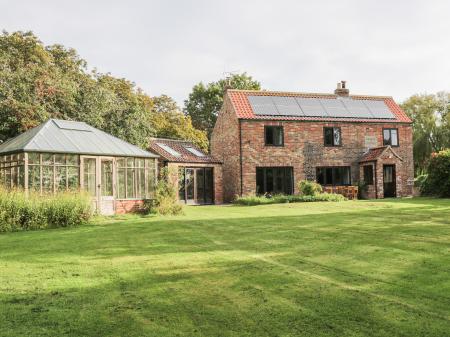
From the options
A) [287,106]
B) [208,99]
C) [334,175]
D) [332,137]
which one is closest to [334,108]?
[332,137]

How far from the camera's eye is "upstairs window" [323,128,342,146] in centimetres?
2930

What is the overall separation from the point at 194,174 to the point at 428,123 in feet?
112

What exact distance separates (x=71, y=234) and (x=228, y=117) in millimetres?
18883

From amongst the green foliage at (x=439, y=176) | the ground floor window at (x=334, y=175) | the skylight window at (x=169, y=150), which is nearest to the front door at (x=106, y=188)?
the skylight window at (x=169, y=150)

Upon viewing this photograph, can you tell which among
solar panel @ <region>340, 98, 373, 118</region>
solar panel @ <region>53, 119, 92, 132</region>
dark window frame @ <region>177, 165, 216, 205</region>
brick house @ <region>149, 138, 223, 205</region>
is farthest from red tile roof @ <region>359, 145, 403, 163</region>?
solar panel @ <region>53, 119, 92, 132</region>

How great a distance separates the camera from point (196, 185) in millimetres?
27719

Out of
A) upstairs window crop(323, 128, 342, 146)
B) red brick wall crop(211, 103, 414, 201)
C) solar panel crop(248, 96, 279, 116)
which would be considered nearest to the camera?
red brick wall crop(211, 103, 414, 201)

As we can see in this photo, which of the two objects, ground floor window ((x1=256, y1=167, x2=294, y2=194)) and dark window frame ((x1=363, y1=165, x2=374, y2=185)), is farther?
dark window frame ((x1=363, y1=165, x2=374, y2=185))

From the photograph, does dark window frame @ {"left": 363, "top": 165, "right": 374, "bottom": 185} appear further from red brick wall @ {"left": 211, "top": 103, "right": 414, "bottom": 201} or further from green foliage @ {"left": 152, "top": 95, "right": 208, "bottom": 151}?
green foliage @ {"left": 152, "top": 95, "right": 208, "bottom": 151}

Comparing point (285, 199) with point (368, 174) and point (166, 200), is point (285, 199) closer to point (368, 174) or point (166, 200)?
point (368, 174)

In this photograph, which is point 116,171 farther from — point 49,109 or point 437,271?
point 437,271

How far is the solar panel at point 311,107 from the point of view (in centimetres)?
2943

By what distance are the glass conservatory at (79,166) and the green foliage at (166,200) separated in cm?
93

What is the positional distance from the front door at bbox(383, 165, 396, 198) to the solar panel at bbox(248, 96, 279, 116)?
325 inches
